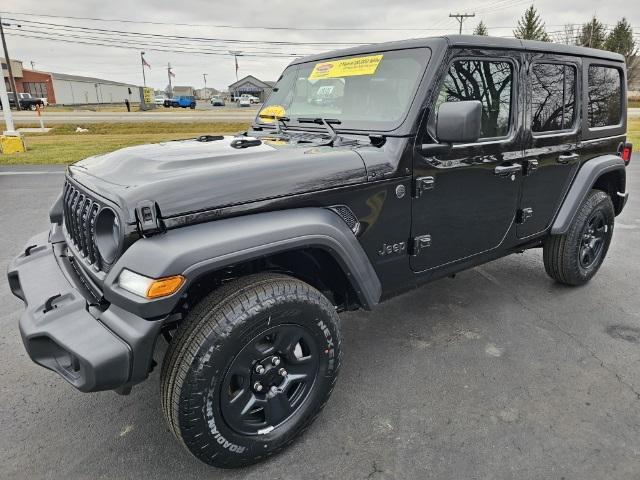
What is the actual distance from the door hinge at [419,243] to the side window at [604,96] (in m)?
1.99

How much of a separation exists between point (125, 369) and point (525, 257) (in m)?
4.30

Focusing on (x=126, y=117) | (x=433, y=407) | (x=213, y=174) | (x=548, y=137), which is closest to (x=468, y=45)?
(x=548, y=137)

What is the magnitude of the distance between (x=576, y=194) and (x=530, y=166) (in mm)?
705

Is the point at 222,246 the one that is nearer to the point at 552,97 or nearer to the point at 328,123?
the point at 328,123

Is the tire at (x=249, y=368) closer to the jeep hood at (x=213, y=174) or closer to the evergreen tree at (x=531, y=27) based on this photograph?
the jeep hood at (x=213, y=174)

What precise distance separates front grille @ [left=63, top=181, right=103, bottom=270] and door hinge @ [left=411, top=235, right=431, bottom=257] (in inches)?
65.1

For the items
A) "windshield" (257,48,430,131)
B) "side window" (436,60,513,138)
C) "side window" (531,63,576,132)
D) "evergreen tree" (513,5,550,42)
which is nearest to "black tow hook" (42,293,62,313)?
"windshield" (257,48,430,131)

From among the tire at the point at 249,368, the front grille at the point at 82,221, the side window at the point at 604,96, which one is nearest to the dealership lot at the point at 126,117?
the side window at the point at 604,96

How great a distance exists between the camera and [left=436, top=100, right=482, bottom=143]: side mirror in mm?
2387

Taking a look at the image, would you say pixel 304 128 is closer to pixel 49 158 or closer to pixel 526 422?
pixel 526 422

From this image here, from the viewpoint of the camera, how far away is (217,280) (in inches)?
86.1

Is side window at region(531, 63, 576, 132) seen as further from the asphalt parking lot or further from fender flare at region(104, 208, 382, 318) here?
fender flare at region(104, 208, 382, 318)

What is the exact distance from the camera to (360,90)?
9.57 ft

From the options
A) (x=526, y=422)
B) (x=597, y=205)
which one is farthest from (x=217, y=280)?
(x=597, y=205)
